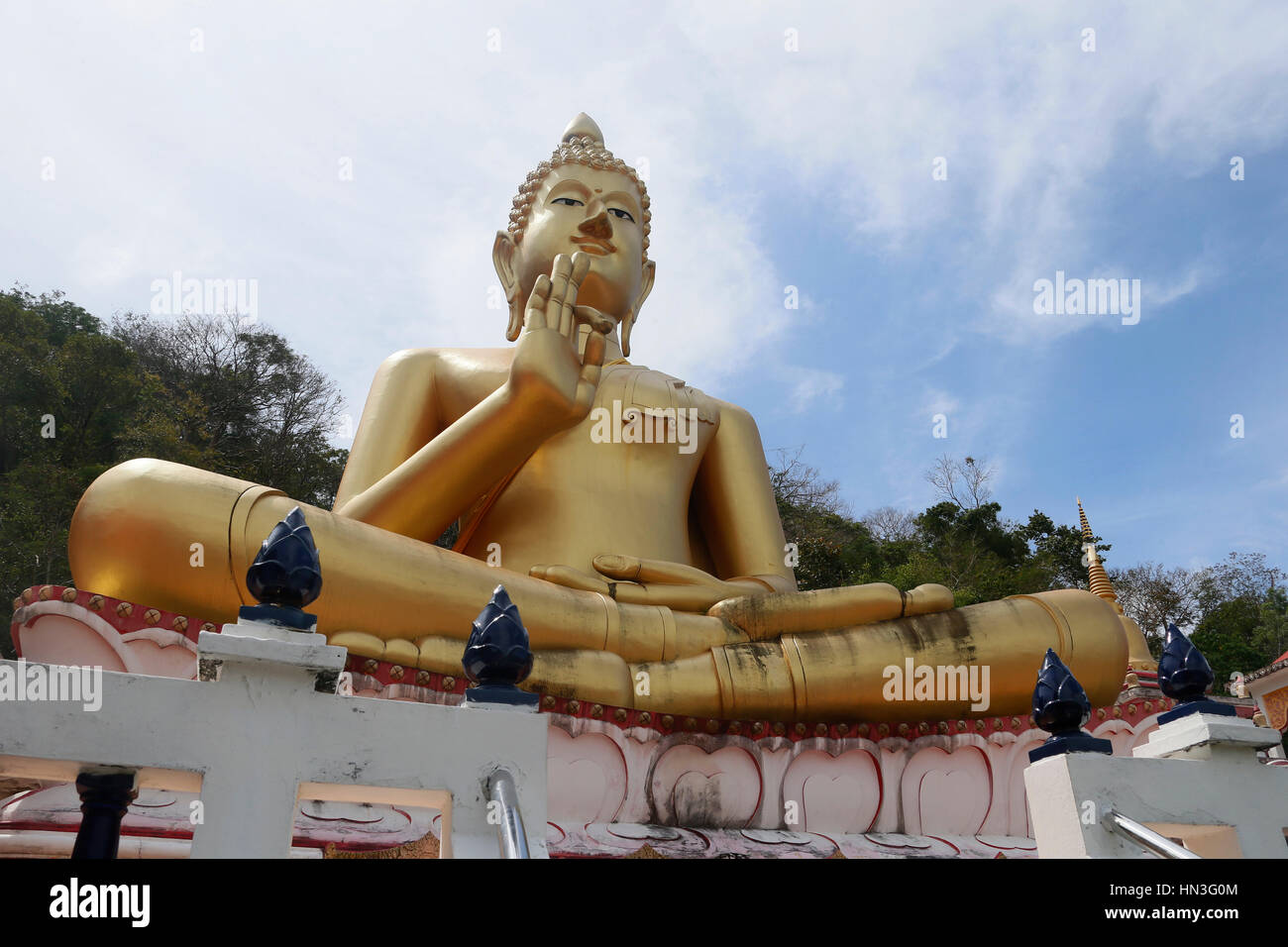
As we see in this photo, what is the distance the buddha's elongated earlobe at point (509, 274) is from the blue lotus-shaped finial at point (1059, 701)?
17.6 feet

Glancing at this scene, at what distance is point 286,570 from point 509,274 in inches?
Answer: 221

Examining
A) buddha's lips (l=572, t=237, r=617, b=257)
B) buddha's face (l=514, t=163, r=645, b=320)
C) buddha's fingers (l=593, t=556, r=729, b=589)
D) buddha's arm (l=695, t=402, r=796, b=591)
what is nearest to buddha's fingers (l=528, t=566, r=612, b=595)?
buddha's fingers (l=593, t=556, r=729, b=589)

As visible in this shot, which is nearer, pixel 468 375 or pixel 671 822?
pixel 671 822

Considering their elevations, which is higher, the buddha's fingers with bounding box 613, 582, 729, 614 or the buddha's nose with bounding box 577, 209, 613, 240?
the buddha's nose with bounding box 577, 209, 613, 240

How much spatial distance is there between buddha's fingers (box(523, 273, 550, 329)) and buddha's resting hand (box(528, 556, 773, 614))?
1.28 m

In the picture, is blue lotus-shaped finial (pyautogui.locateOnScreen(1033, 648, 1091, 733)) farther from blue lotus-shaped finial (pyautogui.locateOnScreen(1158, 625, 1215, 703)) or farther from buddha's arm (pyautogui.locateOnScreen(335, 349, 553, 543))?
buddha's arm (pyautogui.locateOnScreen(335, 349, 553, 543))

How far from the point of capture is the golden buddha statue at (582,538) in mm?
4387

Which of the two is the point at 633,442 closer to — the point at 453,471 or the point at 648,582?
the point at 648,582

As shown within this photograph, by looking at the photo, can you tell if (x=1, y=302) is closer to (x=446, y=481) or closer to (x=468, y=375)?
(x=468, y=375)

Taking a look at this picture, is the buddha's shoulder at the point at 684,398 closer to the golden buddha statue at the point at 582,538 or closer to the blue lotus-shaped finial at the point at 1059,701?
the golden buddha statue at the point at 582,538

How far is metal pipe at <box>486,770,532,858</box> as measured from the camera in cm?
200
